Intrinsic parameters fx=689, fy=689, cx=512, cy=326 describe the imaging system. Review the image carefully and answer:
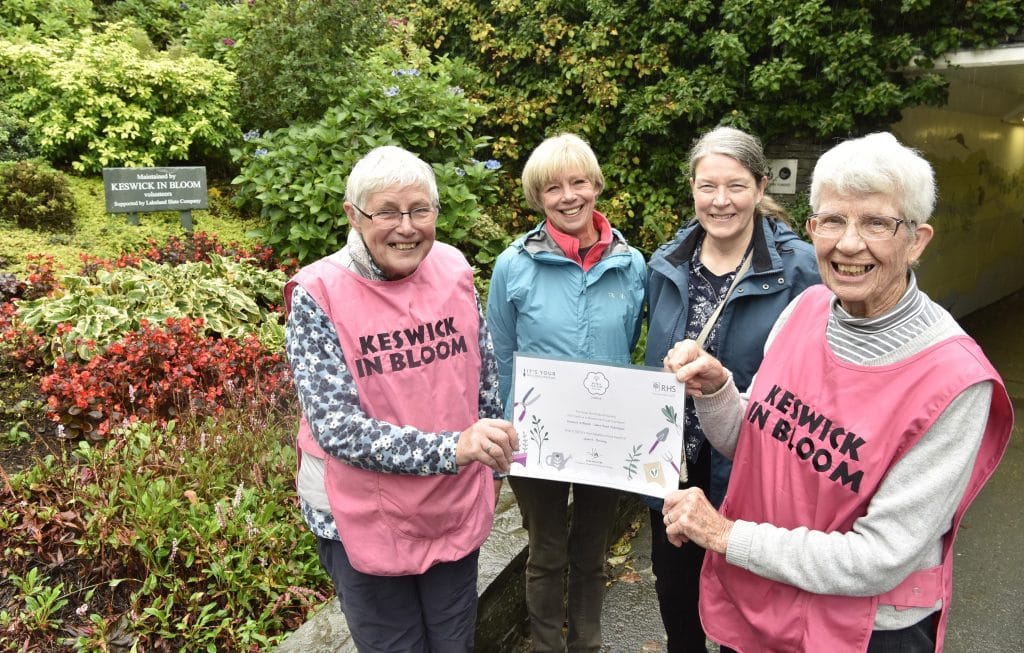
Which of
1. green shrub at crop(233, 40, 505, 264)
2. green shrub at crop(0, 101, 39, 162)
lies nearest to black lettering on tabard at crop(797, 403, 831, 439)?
green shrub at crop(233, 40, 505, 264)

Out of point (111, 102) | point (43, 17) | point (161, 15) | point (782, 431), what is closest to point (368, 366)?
point (782, 431)

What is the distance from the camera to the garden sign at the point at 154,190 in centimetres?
595

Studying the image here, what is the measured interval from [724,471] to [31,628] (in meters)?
2.69

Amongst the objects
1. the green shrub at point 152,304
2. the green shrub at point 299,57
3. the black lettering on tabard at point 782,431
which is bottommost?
the green shrub at point 152,304

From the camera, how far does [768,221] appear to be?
245cm

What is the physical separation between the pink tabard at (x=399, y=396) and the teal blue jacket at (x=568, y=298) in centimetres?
57

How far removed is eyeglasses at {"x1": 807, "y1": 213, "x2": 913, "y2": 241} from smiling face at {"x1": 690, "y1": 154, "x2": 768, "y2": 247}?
2.41 ft

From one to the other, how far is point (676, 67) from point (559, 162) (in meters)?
6.17

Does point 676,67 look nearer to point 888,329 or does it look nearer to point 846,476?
point 888,329

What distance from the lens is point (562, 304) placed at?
8.64ft

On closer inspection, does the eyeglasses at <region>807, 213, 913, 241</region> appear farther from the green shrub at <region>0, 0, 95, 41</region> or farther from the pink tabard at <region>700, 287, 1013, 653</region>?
the green shrub at <region>0, 0, 95, 41</region>

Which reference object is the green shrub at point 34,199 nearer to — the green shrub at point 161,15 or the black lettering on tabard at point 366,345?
the green shrub at point 161,15

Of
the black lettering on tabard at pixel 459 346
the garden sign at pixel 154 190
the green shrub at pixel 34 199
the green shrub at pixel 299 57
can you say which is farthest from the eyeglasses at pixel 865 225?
the green shrub at pixel 34 199

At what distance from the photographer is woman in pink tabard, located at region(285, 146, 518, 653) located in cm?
183
